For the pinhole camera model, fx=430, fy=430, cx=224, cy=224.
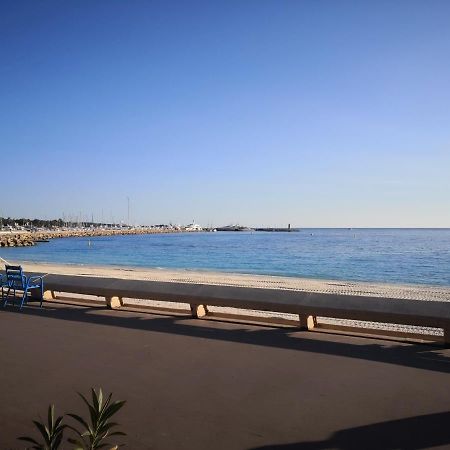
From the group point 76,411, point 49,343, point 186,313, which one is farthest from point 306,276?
point 76,411

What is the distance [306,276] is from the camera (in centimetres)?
2952

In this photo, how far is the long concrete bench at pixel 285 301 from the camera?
230 inches

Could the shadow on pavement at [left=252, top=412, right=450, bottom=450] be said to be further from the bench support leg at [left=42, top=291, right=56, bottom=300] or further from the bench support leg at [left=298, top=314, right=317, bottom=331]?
the bench support leg at [left=42, top=291, right=56, bottom=300]

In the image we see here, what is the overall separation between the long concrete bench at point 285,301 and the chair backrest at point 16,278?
0.82 metres

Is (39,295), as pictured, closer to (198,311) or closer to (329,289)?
(198,311)

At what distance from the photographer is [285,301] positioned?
680cm

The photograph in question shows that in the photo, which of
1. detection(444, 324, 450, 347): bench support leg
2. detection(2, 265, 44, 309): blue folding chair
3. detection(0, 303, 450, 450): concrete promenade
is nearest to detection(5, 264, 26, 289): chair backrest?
detection(2, 265, 44, 309): blue folding chair

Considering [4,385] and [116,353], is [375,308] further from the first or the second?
[4,385]

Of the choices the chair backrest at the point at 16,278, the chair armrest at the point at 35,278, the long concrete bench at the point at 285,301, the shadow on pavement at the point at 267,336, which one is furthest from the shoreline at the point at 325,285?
the shadow on pavement at the point at 267,336

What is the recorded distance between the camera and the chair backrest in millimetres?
9406

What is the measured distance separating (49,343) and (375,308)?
4767mm

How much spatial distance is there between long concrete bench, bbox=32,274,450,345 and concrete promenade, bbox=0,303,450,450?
0.38 metres

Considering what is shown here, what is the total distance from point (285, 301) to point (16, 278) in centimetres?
610

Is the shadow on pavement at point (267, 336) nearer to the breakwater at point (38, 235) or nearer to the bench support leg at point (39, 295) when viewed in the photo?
the bench support leg at point (39, 295)
